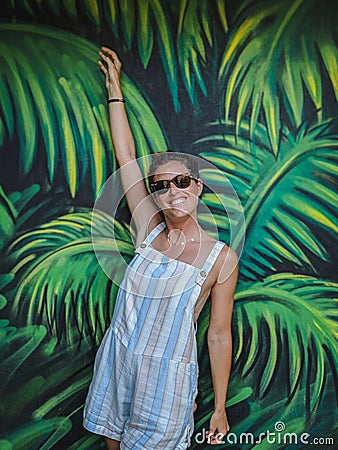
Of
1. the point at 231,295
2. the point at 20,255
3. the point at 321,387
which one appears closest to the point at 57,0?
the point at 20,255

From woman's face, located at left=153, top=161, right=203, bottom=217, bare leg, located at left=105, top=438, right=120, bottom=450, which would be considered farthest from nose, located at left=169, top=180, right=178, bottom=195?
bare leg, located at left=105, top=438, right=120, bottom=450

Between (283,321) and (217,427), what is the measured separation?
1.92 feet

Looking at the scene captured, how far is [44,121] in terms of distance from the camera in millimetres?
2816

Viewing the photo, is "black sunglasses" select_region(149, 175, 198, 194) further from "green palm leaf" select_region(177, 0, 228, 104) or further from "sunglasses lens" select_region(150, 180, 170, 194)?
"green palm leaf" select_region(177, 0, 228, 104)

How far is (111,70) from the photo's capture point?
2756mm

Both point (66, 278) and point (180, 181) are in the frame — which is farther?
point (66, 278)

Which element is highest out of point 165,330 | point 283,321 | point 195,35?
point 195,35

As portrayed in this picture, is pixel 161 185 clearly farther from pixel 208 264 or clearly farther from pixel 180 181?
pixel 208 264

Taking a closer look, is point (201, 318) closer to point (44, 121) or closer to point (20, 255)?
point (20, 255)

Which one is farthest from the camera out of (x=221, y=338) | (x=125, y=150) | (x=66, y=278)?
(x=66, y=278)

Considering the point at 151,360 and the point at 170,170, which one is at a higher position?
the point at 170,170

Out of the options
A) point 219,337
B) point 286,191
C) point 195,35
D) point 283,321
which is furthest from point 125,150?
point 283,321

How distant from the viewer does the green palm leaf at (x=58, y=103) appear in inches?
110

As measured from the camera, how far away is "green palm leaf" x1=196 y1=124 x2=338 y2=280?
2807mm
